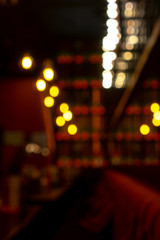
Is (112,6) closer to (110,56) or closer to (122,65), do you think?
(110,56)

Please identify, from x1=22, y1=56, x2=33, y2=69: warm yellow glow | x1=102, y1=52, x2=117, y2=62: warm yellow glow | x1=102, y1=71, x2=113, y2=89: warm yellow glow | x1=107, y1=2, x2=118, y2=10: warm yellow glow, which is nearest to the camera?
x1=107, y1=2, x2=118, y2=10: warm yellow glow

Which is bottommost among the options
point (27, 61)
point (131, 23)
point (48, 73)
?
point (27, 61)

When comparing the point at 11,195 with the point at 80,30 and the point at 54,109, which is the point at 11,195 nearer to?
the point at 54,109

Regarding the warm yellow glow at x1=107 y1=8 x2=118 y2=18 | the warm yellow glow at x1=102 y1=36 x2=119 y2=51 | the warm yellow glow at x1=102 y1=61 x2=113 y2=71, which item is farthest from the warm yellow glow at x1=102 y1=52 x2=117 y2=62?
the warm yellow glow at x1=107 y1=8 x2=118 y2=18

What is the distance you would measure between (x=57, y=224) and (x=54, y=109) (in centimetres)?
391

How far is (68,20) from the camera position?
855 cm

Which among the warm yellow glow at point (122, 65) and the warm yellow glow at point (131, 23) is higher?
the warm yellow glow at point (122, 65)

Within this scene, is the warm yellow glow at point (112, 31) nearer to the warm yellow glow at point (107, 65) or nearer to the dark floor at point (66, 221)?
the warm yellow glow at point (107, 65)

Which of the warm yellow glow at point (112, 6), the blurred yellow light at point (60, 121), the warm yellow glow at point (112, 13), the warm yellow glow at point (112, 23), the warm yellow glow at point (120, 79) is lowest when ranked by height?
the blurred yellow light at point (60, 121)

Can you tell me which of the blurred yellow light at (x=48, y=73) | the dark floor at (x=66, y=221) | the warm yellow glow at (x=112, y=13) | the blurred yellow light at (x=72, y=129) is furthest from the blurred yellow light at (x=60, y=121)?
the warm yellow glow at (x=112, y=13)

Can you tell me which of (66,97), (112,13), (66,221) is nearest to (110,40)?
(112,13)

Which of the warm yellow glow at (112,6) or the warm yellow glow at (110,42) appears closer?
the warm yellow glow at (112,6)

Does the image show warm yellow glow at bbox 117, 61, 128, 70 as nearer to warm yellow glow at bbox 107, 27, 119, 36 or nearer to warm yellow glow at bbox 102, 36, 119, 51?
warm yellow glow at bbox 102, 36, 119, 51

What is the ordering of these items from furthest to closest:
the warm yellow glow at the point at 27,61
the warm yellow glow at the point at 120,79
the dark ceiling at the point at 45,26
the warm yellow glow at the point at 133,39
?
the dark ceiling at the point at 45,26, the warm yellow glow at the point at 120,79, the warm yellow glow at the point at 133,39, the warm yellow glow at the point at 27,61
